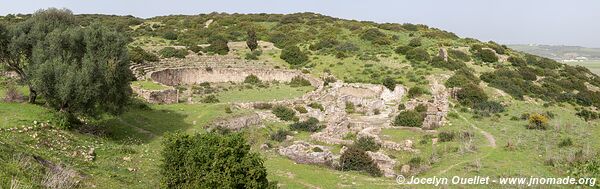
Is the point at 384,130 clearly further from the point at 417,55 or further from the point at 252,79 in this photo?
the point at 417,55

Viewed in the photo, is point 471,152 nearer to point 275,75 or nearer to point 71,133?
point 71,133

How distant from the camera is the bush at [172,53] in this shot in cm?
5803

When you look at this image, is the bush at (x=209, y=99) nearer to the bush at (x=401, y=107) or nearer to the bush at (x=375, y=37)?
the bush at (x=401, y=107)

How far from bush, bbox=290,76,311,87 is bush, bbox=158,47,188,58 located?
14.4 m

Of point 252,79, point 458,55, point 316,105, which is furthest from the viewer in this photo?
point 458,55

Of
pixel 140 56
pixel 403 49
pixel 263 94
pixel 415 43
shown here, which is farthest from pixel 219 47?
pixel 415 43

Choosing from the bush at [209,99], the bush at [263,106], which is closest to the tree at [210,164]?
the bush at [263,106]

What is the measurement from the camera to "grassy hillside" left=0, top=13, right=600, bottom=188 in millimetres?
20484

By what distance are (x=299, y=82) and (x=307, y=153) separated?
997 inches

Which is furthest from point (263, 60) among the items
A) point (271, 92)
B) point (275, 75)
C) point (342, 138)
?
point (342, 138)

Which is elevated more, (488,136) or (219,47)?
(219,47)

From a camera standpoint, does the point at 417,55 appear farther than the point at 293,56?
No

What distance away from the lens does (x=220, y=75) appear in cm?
5366

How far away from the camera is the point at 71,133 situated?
2305 centimetres
